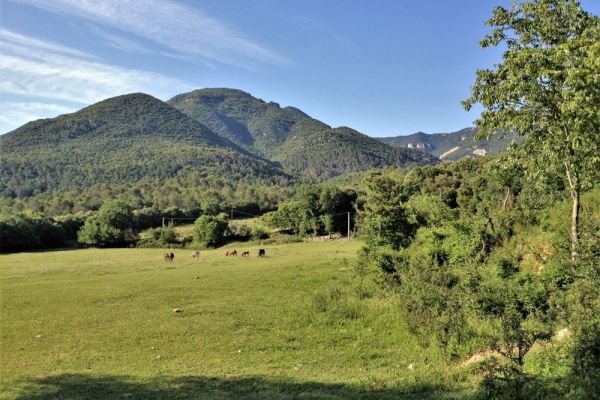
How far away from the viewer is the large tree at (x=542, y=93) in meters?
13.8

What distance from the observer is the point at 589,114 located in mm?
12031

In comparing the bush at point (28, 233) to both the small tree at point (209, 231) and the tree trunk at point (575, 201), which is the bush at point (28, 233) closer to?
the small tree at point (209, 231)

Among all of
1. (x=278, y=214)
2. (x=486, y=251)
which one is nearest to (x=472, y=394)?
(x=486, y=251)

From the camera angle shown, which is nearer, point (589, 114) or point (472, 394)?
point (472, 394)

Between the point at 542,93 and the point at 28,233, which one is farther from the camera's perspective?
the point at 28,233

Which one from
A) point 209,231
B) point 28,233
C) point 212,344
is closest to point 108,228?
point 28,233

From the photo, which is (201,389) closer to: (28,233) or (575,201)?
(575,201)

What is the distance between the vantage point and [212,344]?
1708 centimetres

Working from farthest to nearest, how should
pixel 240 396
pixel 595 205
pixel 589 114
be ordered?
1. pixel 595 205
2. pixel 589 114
3. pixel 240 396

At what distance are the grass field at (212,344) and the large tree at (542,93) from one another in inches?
309

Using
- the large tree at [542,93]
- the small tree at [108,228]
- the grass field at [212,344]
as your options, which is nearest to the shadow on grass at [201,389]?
the grass field at [212,344]

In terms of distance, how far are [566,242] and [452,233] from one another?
8447 mm

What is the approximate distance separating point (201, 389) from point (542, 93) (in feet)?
46.7

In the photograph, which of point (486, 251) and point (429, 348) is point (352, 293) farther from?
point (429, 348)
